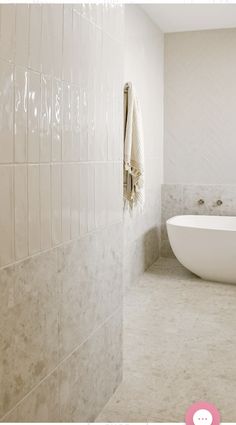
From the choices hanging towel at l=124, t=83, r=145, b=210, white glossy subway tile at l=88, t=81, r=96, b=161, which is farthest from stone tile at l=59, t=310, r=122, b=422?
hanging towel at l=124, t=83, r=145, b=210

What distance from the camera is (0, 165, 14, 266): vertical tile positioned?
1360mm

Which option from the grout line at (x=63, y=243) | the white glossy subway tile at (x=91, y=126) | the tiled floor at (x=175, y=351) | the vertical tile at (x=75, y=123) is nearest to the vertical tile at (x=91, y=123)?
the white glossy subway tile at (x=91, y=126)

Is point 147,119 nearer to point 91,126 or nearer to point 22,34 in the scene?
point 91,126

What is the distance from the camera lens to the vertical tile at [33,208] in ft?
4.91

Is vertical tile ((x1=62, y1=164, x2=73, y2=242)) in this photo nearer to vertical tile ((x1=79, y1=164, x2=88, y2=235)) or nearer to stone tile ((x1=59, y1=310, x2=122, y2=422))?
vertical tile ((x1=79, y1=164, x2=88, y2=235))

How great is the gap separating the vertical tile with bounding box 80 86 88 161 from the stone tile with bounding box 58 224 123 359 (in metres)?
0.35

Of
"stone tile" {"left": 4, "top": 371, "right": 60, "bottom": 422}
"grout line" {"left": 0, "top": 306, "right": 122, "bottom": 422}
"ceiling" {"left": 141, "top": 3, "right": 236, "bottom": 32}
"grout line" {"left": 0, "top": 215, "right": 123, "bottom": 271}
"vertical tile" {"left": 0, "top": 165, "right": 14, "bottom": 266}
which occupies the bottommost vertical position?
"stone tile" {"left": 4, "top": 371, "right": 60, "bottom": 422}

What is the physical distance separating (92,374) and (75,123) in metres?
1.10

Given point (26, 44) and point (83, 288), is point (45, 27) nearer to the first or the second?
point (26, 44)

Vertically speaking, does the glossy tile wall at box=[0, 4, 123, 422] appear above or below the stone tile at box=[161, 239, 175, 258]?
above

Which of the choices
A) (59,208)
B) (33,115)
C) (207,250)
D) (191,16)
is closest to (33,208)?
A: (59,208)

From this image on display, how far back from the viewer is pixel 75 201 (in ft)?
5.93

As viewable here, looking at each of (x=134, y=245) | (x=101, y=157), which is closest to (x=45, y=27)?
(x=101, y=157)

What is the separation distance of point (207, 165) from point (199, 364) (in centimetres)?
295
